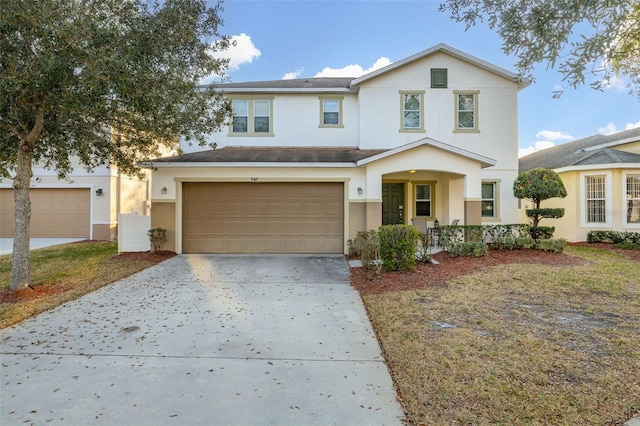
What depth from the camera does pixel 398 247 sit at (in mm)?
7945

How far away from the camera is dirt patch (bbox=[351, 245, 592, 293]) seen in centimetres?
714

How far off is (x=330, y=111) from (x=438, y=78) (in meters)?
Result: 4.37

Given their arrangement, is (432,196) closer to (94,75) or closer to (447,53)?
(447,53)

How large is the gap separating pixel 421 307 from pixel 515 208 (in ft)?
32.6

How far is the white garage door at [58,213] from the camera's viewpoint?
14938 mm

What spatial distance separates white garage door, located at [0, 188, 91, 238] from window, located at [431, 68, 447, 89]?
50.2 ft

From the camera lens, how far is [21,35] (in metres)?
5.41

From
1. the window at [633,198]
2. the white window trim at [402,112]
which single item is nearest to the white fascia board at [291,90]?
the white window trim at [402,112]

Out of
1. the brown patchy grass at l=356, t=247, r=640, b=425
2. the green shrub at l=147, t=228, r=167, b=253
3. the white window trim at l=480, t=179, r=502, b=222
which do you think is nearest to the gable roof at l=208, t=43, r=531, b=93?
the white window trim at l=480, t=179, r=502, b=222

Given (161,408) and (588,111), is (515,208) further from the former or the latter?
(161,408)

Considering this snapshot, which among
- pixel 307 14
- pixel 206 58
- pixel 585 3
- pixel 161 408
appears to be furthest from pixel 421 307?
pixel 307 14

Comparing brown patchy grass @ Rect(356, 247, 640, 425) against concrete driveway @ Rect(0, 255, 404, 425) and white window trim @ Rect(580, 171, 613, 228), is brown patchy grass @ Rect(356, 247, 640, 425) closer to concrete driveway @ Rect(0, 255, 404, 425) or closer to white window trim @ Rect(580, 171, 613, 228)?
concrete driveway @ Rect(0, 255, 404, 425)

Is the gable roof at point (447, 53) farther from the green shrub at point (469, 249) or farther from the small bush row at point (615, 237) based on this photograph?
the green shrub at point (469, 249)

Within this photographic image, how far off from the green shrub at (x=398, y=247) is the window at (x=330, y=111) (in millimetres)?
7042
